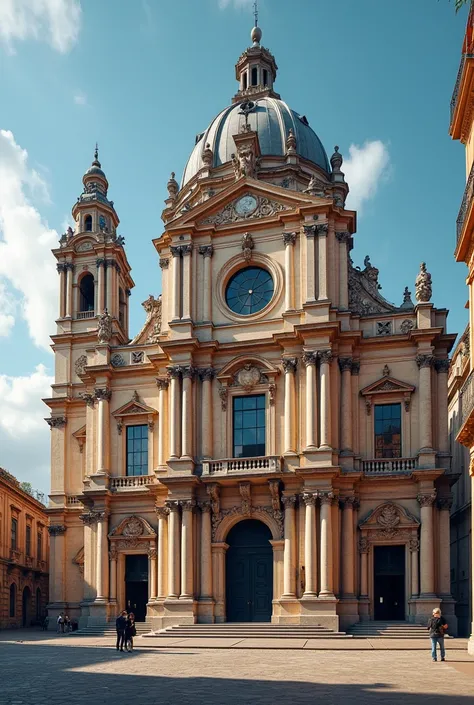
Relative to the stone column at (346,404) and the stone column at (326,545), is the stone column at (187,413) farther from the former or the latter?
the stone column at (346,404)

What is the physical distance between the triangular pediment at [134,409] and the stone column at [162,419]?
2.28 ft

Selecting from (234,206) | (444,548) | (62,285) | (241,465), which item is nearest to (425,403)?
(444,548)

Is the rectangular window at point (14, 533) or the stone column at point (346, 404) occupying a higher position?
the stone column at point (346, 404)

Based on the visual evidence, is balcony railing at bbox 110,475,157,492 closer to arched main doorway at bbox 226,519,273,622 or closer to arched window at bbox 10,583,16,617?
arched main doorway at bbox 226,519,273,622

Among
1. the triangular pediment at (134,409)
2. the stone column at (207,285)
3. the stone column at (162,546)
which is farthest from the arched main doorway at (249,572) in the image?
the stone column at (207,285)

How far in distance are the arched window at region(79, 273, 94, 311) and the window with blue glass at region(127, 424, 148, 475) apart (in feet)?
36.1

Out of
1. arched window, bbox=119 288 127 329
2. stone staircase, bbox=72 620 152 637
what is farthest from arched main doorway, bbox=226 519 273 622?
arched window, bbox=119 288 127 329

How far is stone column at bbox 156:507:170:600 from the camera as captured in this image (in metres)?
35.8

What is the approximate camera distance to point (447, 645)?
91.9ft

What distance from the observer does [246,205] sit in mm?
38469

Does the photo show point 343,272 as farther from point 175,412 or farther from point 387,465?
point 175,412

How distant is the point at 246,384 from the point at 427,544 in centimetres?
1054

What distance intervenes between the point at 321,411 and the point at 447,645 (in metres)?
10.8

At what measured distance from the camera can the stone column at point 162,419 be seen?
122 ft
